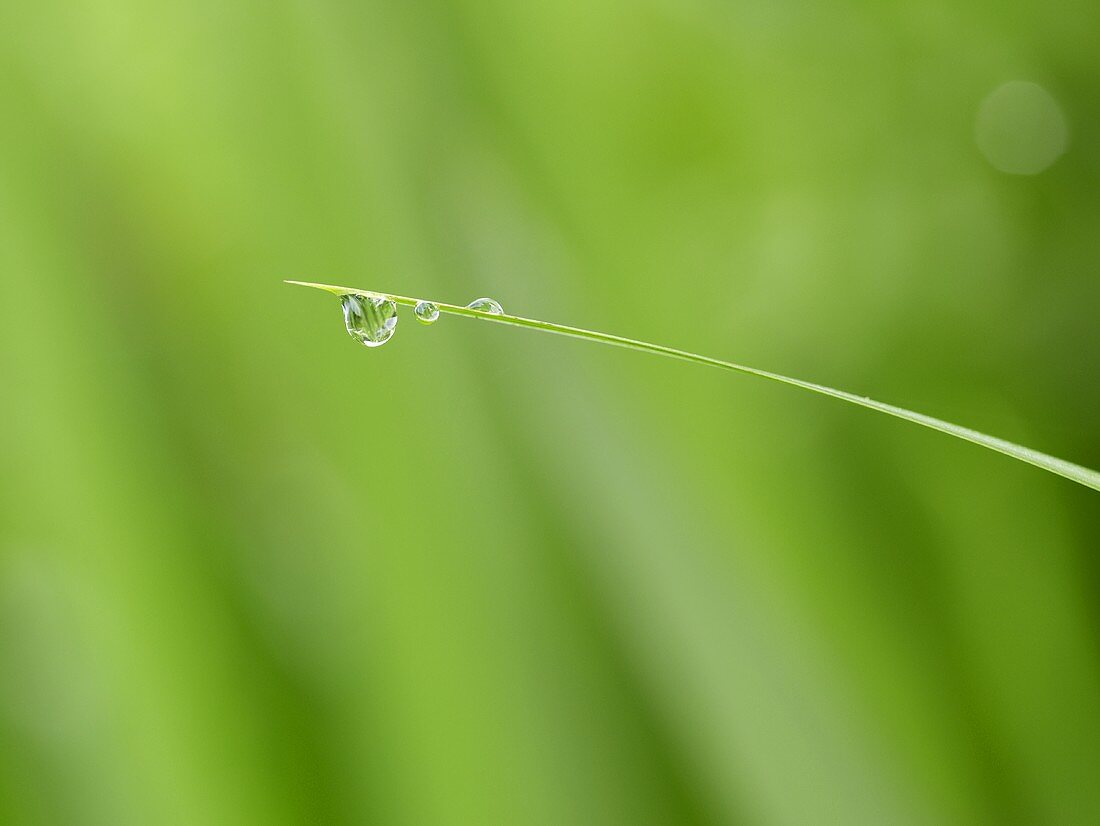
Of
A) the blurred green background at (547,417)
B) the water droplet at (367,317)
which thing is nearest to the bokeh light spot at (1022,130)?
the blurred green background at (547,417)

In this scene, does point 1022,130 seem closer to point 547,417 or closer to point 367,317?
point 547,417

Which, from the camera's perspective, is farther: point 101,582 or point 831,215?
point 831,215

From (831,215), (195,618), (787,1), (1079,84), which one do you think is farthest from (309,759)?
(1079,84)

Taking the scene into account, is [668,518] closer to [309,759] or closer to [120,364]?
[309,759]

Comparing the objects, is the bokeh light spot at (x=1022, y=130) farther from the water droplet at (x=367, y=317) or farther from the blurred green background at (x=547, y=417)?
the water droplet at (x=367, y=317)

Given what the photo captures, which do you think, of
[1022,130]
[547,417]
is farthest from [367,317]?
[1022,130]

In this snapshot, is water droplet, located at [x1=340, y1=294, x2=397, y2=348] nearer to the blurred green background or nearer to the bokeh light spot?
the blurred green background
